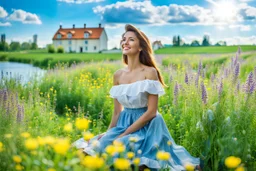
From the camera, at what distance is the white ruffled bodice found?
326 cm

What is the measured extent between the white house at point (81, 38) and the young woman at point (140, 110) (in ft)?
115

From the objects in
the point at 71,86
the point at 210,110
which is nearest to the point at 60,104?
the point at 71,86

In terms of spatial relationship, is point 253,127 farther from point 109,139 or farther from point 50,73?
point 50,73

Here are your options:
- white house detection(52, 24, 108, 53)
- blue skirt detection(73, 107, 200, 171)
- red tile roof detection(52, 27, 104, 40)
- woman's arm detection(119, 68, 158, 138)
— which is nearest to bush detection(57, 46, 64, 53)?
white house detection(52, 24, 108, 53)

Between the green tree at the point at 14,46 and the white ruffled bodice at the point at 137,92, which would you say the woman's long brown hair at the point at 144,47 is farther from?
the green tree at the point at 14,46

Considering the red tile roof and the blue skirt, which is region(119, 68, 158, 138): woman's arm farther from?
the red tile roof

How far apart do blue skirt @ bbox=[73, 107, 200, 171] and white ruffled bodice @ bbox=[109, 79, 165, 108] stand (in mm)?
82

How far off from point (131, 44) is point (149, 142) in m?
0.99

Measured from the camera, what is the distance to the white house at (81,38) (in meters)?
38.4

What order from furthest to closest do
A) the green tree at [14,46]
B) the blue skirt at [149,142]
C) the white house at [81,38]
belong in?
the white house at [81,38], the green tree at [14,46], the blue skirt at [149,142]

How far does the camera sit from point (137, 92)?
330cm

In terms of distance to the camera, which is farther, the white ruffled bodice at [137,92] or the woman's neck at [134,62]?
the woman's neck at [134,62]

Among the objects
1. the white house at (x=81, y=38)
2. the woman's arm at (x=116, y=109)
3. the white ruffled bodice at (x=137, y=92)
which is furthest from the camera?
the white house at (x=81, y=38)

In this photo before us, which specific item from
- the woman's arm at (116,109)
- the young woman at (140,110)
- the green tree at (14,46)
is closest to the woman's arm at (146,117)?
the young woman at (140,110)
